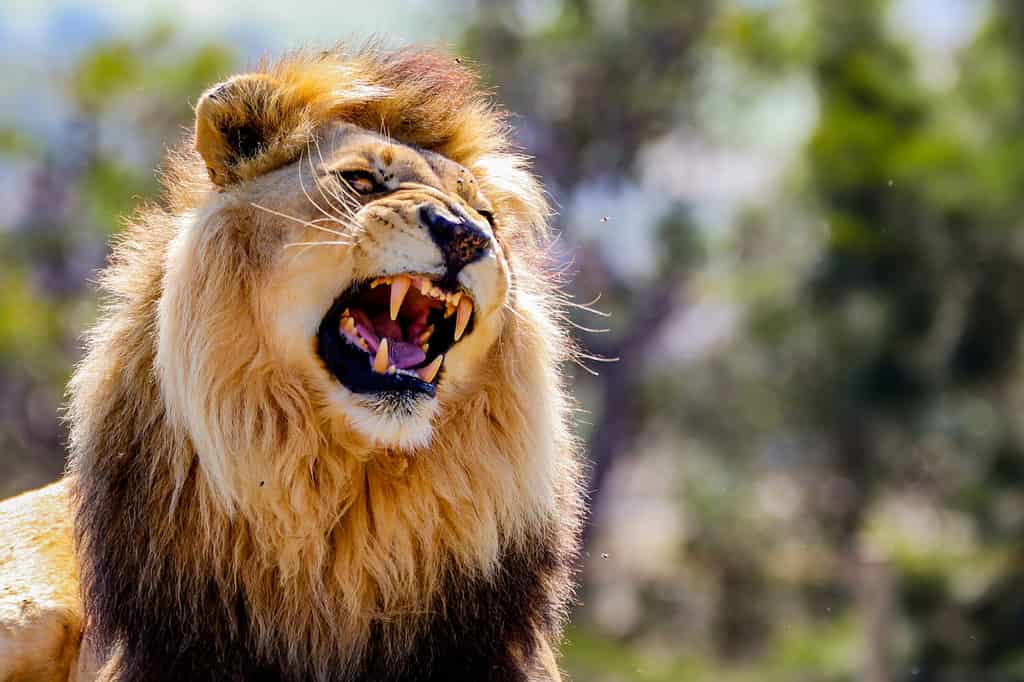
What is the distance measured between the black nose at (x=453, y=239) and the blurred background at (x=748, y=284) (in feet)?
31.2

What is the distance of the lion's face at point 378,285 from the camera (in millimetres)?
3262

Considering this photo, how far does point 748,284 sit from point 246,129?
16603 millimetres

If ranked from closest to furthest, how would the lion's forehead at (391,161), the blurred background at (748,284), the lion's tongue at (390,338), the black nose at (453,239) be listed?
the black nose at (453,239) < the lion's tongue at (390,338) < the lion's forehead at (391,161) < the blurred background at (748,284)

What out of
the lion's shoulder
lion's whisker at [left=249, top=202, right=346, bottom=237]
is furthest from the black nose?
the lion's shoulder

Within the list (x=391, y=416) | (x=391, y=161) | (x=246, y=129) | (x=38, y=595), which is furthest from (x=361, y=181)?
(x=38, y=595)

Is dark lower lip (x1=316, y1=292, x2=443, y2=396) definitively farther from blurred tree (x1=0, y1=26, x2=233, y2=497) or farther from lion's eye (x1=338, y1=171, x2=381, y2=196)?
blurred tree (x1=0, y1=26, x2=233, y2=497)

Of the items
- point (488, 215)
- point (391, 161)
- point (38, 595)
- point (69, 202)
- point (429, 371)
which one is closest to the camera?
point (429, 371)

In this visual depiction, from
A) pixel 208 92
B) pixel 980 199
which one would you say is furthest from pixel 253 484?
pixel 980 199

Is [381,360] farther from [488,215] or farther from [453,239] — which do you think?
[488,215]

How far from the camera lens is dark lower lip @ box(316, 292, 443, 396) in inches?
130

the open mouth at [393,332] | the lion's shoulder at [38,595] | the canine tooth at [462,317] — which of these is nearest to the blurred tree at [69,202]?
the lion's shoulder at [38,595]

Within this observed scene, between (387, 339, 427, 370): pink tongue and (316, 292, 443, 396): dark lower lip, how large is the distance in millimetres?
45

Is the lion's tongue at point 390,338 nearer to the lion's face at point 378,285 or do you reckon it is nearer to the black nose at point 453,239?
the lion's face at point 378,285

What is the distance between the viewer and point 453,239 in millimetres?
3252
